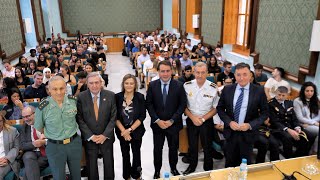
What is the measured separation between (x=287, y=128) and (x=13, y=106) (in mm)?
4236

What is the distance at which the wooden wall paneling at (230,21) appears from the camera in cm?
789

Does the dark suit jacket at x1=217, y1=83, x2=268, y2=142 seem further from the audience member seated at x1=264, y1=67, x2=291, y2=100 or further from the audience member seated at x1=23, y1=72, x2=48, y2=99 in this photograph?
the audience member seated at x1=23, y1=72, x2=48, y2=99

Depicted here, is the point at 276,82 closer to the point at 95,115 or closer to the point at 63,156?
the point at 95,115

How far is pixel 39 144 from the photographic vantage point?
312cm

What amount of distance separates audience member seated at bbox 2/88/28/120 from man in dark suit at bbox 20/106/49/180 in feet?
3.67

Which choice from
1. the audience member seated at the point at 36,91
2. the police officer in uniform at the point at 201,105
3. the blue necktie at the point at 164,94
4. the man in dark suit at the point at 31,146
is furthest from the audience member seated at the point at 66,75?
the police officer in uniform at the point at 201,105

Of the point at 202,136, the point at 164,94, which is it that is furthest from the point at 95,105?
the point at 202,136

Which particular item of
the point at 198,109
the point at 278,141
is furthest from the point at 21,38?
the point at 278,141

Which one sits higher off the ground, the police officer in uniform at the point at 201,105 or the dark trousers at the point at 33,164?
the police officer in uniform at the point at 201,105

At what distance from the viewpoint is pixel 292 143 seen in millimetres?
3768

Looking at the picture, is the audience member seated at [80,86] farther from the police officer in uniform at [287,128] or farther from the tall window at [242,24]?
the tall window at [242,24]

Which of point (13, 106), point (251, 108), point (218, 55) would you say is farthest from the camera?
point (218, 55)

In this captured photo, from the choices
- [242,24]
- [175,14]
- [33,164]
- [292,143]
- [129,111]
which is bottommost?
[292,143]

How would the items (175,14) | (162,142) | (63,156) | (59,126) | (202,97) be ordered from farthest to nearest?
(175,14) < (162,142) < (202,97) < (63,156) < (59,126)
